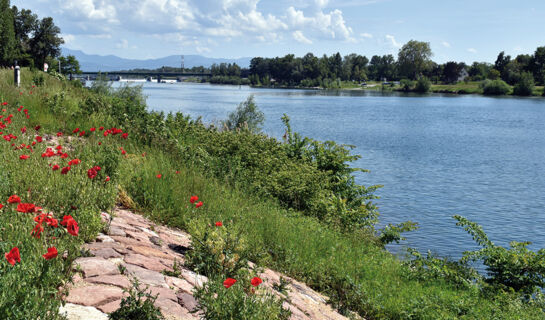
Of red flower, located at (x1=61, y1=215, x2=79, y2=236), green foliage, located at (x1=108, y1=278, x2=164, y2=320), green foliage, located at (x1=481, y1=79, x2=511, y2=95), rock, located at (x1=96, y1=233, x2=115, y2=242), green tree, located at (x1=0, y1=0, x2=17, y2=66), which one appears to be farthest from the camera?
green foliage, located at (x1=481, y1=79, x2=511, y2=95)

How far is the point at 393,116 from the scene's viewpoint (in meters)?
55.5

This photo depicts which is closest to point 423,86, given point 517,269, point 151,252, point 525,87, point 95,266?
point 525,87

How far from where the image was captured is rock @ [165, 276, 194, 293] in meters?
4.14

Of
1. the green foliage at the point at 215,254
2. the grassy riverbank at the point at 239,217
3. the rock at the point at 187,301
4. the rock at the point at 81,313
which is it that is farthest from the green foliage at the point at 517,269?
the rock at the point at 81,313

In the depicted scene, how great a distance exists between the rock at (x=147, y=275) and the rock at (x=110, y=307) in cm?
51

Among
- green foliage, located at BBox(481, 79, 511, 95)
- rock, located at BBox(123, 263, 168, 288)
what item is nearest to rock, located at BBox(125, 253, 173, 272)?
rock, located at BBox(123, 263, 168, 288)

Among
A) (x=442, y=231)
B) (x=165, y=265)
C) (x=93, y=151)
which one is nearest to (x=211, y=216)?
(x=165, y=265)

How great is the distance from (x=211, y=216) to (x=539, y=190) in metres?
19.6

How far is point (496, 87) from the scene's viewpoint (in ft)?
366

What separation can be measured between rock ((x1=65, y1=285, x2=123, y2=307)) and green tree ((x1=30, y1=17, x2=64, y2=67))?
84561 mm

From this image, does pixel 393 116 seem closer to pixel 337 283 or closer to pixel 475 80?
pixel 337 283

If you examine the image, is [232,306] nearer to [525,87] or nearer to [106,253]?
[106,253]

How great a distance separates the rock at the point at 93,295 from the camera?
3.38 meters

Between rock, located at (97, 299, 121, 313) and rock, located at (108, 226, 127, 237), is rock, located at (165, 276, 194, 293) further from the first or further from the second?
rock, located at (108, 226, 127, 237)
